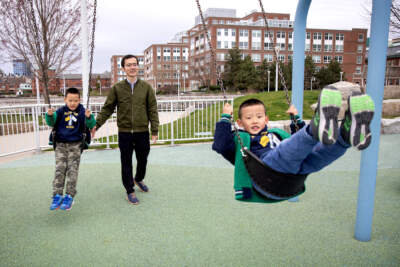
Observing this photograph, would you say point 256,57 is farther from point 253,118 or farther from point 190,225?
point 253,118

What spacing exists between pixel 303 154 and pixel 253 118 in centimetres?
59

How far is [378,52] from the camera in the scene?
111 inches

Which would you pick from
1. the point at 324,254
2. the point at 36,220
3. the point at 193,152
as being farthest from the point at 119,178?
the point at 324,254

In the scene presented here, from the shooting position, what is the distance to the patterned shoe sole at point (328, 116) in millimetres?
1688

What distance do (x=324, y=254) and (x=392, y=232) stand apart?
98 centimetres

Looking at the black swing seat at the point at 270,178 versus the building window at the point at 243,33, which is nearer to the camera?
the black swing seat at the point at 270,178

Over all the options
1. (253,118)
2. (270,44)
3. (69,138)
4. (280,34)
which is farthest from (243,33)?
(253,118)

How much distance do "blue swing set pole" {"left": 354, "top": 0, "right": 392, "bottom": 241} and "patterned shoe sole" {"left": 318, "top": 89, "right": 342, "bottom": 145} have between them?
1354 millimetres

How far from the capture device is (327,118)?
1.71 m

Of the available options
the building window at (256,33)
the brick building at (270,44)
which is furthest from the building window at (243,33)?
the building window at (256,33)

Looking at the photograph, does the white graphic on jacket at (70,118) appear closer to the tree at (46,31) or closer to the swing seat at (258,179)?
the swing seat at (258,179)

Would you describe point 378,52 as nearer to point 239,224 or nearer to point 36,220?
point 239,224

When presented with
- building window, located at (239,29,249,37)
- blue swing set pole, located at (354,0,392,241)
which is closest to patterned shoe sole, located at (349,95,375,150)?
blue swing set pole, located at (354,0,392,241)

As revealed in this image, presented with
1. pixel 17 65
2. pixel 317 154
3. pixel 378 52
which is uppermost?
pixel 17 65
